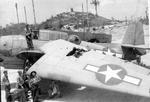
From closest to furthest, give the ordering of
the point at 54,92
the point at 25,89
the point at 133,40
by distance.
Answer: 1. the point at 25,89
2. the point at 54,92
3. the point at 133,40

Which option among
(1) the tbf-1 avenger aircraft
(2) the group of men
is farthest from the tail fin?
(2) the group of men

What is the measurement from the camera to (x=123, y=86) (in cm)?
963

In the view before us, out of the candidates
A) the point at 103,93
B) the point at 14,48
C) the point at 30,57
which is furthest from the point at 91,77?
the point at 14,48

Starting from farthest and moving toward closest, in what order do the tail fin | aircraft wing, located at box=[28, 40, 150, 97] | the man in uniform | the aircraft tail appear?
the tail fin, the aircraft tail, the man in uniform, aircraft wing, located at box=[28, 40, 150, 97]

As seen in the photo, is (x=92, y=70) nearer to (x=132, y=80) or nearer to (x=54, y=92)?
(x=132, y=80)

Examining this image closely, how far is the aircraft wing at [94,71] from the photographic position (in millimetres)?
9727

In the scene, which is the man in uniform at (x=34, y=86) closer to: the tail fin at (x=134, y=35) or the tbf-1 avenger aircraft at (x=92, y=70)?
the tbf-1 avenger aircraft at (x=92, y=70)

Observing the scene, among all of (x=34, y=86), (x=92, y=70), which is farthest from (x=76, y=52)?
(x=34, y=86)

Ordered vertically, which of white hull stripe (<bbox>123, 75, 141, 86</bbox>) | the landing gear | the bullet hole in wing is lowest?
the landing gear

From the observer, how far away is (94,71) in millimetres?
10578

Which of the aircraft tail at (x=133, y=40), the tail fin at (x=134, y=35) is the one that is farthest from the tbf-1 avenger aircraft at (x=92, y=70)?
the tail fin at (x=134, y=35)

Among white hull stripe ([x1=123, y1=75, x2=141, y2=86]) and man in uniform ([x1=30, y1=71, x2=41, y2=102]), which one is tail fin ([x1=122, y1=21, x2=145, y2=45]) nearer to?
white hull stripe ([x1=123, y1=75, x2=141, y2=86])

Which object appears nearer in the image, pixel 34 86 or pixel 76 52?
pixel 34 86

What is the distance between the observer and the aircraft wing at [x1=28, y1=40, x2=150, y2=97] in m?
9.73
